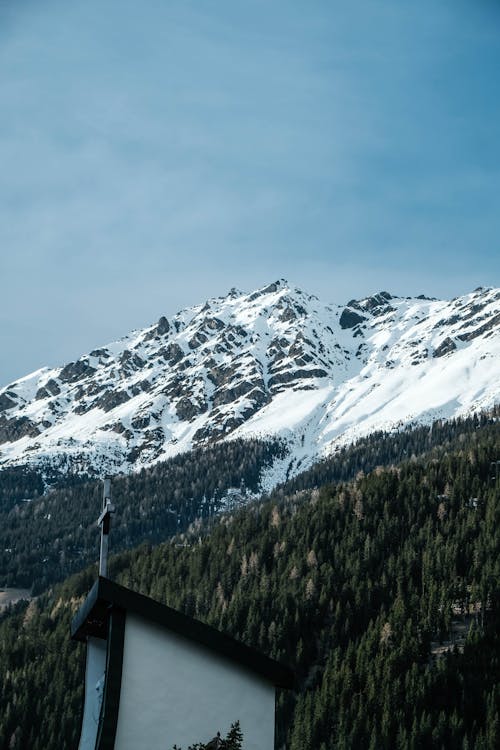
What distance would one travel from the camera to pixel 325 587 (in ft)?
589

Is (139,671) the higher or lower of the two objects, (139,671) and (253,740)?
the higher

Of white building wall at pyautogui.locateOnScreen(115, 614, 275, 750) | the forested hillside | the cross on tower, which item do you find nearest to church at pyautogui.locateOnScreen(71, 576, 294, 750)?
white building wall at pyautogui.locateOnScreen(115, 614, 275, 750)

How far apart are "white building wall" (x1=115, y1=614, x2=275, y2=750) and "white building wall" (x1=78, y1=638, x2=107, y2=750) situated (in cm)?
118

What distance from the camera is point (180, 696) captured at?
16188 millimetres

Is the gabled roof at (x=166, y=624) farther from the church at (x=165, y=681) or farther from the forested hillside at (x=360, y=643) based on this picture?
the forested hillside at (x=360, y=643)

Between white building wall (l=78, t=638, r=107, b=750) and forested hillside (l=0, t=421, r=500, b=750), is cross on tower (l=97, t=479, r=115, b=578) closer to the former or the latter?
white building wall (l=78, t=638, r=107, b=750)

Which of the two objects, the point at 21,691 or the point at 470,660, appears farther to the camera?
the point at 21,691

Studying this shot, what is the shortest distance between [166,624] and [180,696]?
142cm

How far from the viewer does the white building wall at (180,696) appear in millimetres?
15773

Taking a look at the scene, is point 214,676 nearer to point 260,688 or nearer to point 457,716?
point 260,688

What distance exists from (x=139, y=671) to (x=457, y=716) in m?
126

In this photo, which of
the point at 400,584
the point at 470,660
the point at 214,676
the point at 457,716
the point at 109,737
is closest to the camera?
the point at 109,737

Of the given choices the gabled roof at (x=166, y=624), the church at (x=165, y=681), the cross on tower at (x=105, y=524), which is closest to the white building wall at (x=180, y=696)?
the church at (x=165, y=681)

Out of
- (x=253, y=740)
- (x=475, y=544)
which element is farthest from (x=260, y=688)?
(x=475, y=544)
